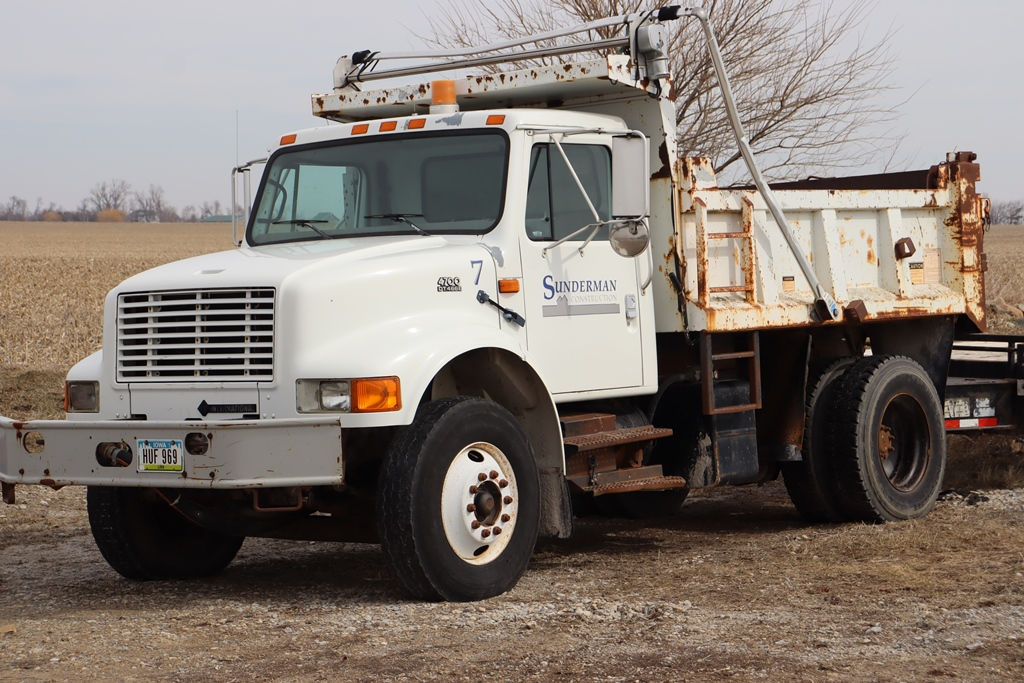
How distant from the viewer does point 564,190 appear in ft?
24.7

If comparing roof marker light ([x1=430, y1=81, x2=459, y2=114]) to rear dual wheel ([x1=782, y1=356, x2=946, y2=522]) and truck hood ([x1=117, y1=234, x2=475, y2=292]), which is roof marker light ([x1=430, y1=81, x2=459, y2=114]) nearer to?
truck hood ([x1=117, y1=234, x2=475, y2=292])

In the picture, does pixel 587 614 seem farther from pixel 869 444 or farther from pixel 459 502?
pixel 869 444

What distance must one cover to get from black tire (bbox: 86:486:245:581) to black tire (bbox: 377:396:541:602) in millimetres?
1664

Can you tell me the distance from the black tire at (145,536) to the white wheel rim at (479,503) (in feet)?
5.78

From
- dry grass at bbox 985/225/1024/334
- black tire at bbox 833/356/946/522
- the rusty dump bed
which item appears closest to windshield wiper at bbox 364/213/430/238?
the rusty dump bed

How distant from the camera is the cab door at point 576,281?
7.30 meters

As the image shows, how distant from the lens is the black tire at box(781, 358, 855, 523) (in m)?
9.12

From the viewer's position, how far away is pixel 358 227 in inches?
295

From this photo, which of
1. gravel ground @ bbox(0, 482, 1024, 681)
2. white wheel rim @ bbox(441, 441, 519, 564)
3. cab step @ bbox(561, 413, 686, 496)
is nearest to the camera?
gravel ground @ bbox(0, 482, 1024, 681)

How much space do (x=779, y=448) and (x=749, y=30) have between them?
1151cm

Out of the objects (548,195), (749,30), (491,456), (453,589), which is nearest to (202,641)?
(453,589)

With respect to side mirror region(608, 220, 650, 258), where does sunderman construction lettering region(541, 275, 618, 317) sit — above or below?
below

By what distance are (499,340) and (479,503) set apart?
830mm

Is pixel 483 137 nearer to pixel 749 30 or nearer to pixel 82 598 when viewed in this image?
pixel 82 598
